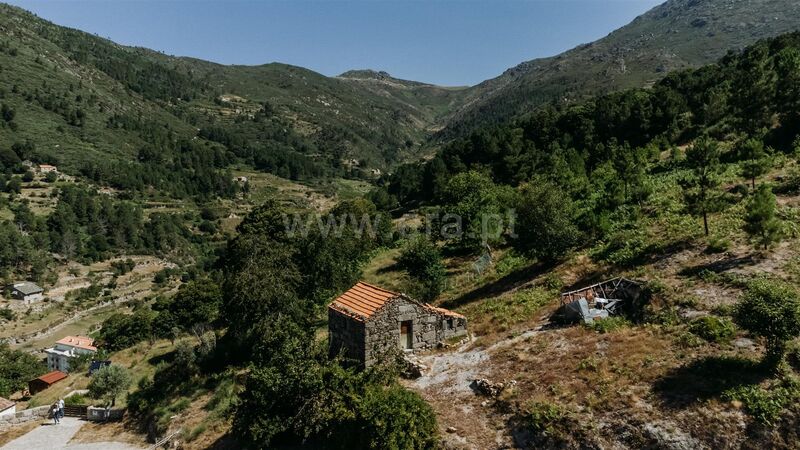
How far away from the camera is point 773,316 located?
15.4 m

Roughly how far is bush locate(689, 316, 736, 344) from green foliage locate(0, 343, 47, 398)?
6850cm

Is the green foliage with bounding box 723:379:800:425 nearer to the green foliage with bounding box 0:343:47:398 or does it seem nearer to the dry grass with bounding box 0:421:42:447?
the dry grass with bounding box 0:421:42:447

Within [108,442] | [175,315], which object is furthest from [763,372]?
[175,315]

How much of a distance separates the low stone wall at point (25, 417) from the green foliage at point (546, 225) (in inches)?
1528

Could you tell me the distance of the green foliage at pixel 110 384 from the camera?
35031 mm

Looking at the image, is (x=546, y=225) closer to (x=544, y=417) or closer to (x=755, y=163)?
(x=755, y=163)

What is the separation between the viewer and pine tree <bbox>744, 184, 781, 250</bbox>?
2349 centimetres

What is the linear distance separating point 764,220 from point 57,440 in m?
43.7

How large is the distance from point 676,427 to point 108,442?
3163 cm

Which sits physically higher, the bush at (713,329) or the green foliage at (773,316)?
the green foliage at (773,316)

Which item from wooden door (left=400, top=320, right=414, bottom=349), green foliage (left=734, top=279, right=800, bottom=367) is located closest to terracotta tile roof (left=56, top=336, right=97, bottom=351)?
wooden door (left=400, top=320, right=414, bottom=349)

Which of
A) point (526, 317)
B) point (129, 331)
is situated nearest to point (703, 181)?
point (526, 317)

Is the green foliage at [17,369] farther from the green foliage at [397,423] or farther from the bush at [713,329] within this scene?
the bush at [713,329]

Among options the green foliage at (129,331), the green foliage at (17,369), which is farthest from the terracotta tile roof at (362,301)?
the green foliage at (129,331)
